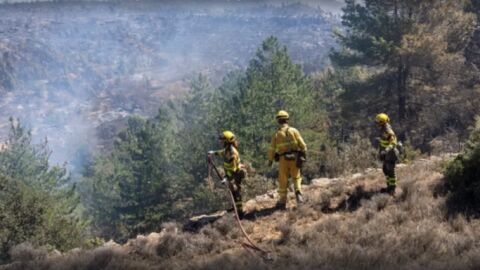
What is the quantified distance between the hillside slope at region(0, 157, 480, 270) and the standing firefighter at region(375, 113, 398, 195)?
27 centimetres

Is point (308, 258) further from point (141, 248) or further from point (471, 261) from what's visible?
point (141, 248)

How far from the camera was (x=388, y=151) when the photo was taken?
10.4 m

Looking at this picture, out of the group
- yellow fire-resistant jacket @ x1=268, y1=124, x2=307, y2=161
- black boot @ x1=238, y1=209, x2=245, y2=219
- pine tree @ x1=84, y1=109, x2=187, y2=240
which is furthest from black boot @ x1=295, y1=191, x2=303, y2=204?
pine tree @ x1=84, y1=109, x2=187, y2=240

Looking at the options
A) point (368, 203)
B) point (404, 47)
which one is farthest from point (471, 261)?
point (404, 47)

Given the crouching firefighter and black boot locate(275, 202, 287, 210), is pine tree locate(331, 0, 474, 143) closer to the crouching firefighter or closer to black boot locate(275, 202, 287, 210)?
black boot locate(275, 202, 287, 210)

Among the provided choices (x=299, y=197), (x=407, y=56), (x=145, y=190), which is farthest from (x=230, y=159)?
(x=145, y=190)

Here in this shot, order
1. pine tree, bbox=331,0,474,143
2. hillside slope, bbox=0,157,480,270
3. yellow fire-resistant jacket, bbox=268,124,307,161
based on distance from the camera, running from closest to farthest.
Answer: hillside slope, bbox=0,157,480,270 → yellow fire-resistant jacket, bbox=268,124,307,161 → pine tree, bbox=331,0,474,143

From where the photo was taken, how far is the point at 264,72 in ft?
113

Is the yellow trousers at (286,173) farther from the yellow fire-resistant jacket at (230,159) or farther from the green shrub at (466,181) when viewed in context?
the green shrub at (466,181)

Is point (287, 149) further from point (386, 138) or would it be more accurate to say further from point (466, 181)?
point (466, 181)

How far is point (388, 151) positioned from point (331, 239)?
277 cm

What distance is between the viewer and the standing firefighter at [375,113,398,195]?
1034 cm

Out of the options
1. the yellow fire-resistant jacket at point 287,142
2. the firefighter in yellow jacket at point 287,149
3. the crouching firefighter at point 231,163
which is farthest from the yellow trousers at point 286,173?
the crouching firefighter at point 231,163

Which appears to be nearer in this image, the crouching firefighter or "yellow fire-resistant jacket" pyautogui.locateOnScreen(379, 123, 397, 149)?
"yellow fire-resistant jacket" pyautogui.locateOnScreen(379, 123, 397, 149)
